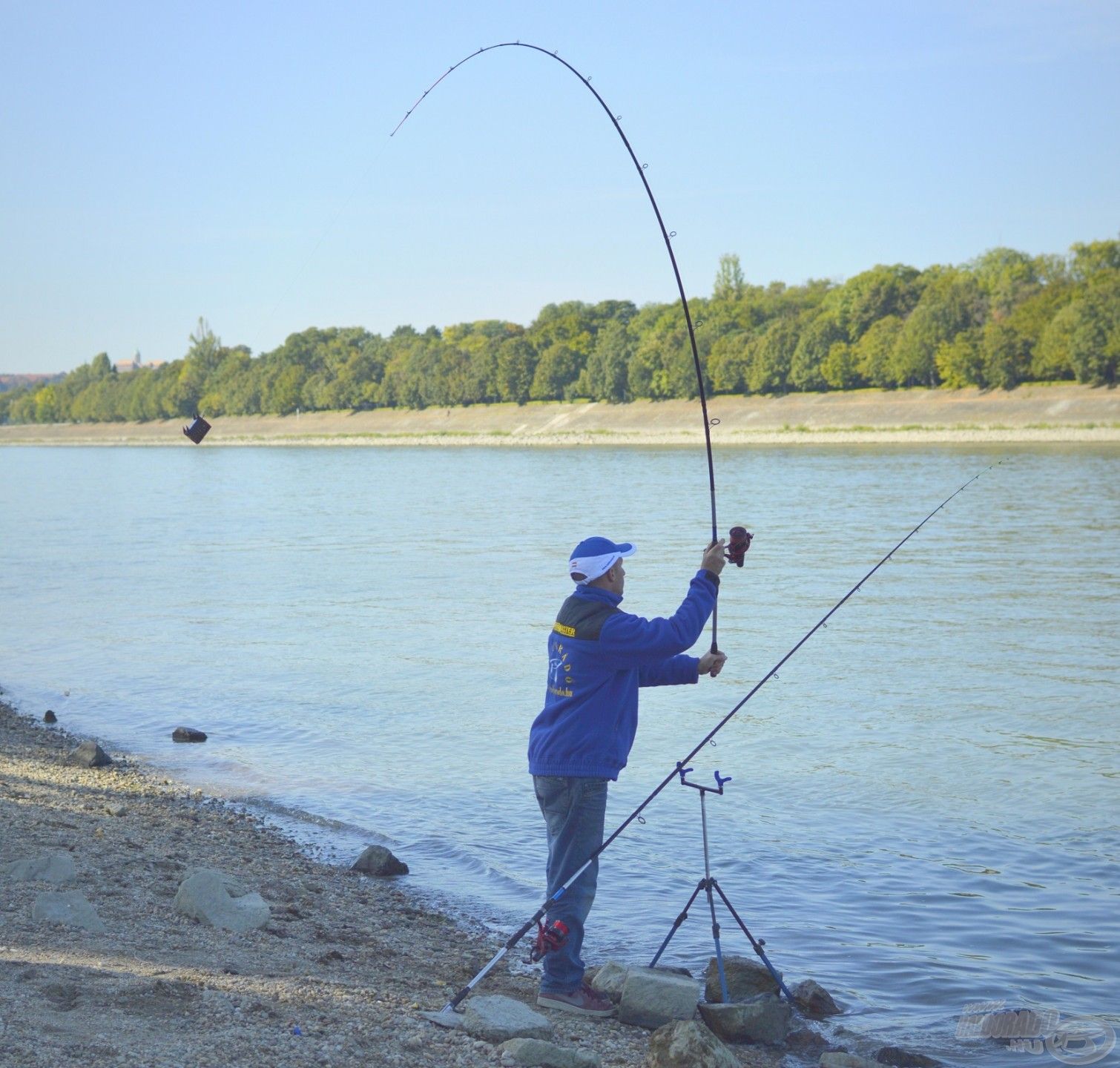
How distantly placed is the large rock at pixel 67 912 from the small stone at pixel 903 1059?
3.20 m

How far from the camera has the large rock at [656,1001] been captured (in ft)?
17.7

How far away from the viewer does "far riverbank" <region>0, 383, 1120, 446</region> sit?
67000 mm

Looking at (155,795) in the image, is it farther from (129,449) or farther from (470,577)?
(129,449)

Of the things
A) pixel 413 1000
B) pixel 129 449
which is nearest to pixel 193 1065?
pixel 413 1000

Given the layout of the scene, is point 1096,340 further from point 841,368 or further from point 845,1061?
point 845,1061

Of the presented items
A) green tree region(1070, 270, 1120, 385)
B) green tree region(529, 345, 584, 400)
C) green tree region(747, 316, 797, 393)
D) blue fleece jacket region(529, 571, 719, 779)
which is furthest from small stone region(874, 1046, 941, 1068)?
green tree region(529, 345, 584, 400)

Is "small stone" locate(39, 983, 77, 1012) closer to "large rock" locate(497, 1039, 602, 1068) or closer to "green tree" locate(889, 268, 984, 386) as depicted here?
"large rock" locate(497, 1039, 602, 1068)

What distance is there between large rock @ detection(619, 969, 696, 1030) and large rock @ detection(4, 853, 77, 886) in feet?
8.84

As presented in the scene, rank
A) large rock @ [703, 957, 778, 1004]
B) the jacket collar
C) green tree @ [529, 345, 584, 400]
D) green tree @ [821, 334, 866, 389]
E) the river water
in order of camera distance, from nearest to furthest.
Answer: the jacket collar → large rock @ [703, 957, 778, 1004] → the river water → green tree @ [821, 334, 866, 389] → green tree @ [529, 345, 584, 400]

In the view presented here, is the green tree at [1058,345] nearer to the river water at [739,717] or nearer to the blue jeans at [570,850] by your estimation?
the river water at [739,717]

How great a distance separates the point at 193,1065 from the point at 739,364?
3569 inches

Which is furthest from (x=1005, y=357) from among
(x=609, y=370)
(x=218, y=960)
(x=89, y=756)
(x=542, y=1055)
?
(x=542, y=1055)

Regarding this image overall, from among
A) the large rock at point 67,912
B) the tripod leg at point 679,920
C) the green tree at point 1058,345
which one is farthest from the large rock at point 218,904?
the green tree at point 1058,345

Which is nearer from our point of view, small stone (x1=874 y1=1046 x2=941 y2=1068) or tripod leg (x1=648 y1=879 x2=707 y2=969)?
small stone (x1=874 y1=1046 x2=941 y2=1068)
